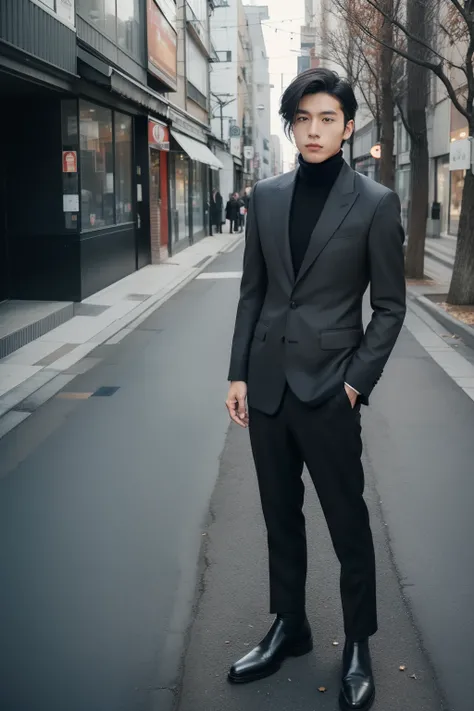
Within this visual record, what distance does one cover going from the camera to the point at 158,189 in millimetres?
24109

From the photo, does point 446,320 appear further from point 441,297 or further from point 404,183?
point 404,183

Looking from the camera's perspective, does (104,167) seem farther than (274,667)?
Yes

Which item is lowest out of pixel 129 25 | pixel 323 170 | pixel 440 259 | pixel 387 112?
pixel 440 259

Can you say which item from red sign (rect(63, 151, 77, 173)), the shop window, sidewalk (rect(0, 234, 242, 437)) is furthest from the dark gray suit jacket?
the shop window

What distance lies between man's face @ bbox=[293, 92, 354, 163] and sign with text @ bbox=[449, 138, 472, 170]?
34.0 ft

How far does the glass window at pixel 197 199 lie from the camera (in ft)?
110

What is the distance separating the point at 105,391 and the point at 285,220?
18.7 ft

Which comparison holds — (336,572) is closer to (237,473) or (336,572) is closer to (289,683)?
(289,683)

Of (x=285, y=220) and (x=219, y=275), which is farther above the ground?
(x=285, y=220)

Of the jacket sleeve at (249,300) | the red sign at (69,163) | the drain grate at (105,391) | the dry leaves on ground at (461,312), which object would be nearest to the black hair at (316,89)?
the jacket sleeve at (249,300)

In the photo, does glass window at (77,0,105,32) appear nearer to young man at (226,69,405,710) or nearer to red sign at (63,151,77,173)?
red sign at (63,151,77,173)

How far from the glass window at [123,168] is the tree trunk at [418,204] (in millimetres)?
6034

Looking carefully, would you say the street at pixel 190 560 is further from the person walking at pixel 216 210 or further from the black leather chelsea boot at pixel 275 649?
the person walking at pixel 216 210

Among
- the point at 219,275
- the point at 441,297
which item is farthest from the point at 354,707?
the point at 219,275
